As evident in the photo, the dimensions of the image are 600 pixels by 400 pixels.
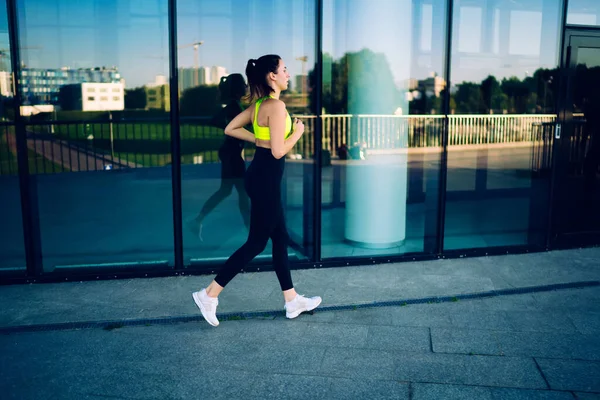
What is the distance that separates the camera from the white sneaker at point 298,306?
4621 millimetres

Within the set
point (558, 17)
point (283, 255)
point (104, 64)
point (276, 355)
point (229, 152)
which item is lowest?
point (276, 355)

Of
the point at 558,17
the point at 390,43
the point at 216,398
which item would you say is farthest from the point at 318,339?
the point at 558,17

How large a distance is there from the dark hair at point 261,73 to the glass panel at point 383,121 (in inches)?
70.4

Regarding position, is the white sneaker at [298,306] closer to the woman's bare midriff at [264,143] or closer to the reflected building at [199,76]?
the woman's bare midriff at [264,143]

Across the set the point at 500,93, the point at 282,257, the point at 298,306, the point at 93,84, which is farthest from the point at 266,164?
the point at 500,93

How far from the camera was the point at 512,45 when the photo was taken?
24.2 ft

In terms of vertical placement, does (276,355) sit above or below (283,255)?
below

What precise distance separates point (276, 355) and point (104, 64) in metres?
3.31

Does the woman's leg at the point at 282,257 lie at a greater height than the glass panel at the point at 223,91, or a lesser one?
lesser

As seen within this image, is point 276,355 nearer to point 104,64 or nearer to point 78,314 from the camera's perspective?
point 78,314

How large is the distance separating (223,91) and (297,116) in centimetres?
78

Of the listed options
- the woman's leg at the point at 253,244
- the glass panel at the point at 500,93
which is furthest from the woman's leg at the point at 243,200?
the glass panel at the point at 500,93

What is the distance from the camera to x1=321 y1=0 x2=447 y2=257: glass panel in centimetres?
627

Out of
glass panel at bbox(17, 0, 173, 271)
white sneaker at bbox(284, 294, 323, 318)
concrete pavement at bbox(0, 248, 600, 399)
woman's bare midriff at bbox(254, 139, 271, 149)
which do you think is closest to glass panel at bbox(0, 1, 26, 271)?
glass panel at bbox(17, 0, 173, 271)
